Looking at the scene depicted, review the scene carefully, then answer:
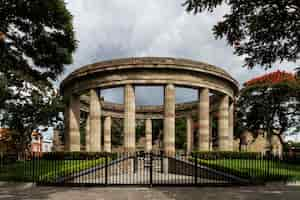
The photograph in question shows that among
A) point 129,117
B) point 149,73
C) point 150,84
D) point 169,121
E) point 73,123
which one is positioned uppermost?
point 149,73

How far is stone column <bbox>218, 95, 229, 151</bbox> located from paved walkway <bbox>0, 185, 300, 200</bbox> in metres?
20.6

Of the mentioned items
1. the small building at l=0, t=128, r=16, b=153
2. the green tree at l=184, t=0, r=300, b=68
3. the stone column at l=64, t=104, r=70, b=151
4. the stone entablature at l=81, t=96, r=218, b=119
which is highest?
the green tree at l=184, t=0, r=300, b=68

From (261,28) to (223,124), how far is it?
2579 cm

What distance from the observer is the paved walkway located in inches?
547

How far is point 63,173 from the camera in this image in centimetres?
1959

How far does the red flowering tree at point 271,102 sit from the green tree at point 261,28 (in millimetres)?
30914

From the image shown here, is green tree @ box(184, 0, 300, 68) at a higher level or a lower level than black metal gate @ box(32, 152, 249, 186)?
higher

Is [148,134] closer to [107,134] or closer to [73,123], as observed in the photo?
[107,134]

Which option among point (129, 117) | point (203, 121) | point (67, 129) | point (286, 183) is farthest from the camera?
A: point (67, 129)

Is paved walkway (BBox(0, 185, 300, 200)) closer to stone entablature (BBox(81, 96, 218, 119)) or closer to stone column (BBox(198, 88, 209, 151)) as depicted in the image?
stone column (BBox(198, 88, 209, 151))

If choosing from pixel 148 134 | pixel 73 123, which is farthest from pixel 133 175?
pixel 148 134

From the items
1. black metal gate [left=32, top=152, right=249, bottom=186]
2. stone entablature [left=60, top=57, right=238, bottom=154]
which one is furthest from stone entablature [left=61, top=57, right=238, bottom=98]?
black metal gate [left=32, top=152, right=249, bottom=186]

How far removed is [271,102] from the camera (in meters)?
45.7

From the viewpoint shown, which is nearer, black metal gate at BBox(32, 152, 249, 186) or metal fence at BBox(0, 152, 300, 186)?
black metal gate at BBox(32, 152, 249, 186)
